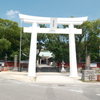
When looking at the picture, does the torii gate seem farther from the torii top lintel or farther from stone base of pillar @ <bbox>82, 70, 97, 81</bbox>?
stone base of pillar @ <bbox>82, 70, 97, 81</bbox>

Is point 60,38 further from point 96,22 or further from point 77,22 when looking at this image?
point 77,22

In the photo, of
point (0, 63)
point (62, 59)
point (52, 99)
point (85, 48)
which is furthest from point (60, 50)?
point (52, 99)

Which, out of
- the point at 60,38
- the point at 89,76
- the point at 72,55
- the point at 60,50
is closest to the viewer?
the point at 89,76

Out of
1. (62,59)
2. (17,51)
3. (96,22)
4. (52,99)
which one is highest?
(96,22)

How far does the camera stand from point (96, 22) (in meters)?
28.2

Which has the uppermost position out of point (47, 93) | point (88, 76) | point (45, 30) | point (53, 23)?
point (53, 23)


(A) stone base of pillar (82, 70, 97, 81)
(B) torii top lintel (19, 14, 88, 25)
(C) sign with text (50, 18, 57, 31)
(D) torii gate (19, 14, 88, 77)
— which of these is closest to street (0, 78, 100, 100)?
(A) stone base of pillar (82, 70, 97, 81)

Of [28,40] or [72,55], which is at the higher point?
[28,40]

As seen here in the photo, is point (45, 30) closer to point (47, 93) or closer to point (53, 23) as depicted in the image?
point (53, 23)

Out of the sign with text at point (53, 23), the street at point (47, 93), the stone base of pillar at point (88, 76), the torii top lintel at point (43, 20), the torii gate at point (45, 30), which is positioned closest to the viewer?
the street at point (47, 93)

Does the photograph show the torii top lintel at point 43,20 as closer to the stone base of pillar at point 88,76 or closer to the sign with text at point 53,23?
the sign with text at point 53,23

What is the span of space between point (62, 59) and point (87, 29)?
802 cm

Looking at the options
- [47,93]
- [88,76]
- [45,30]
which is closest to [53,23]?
[45,30]

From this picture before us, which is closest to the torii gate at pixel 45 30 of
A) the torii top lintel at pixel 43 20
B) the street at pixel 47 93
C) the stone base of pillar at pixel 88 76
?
the torii top lintel at pixel 43 20
